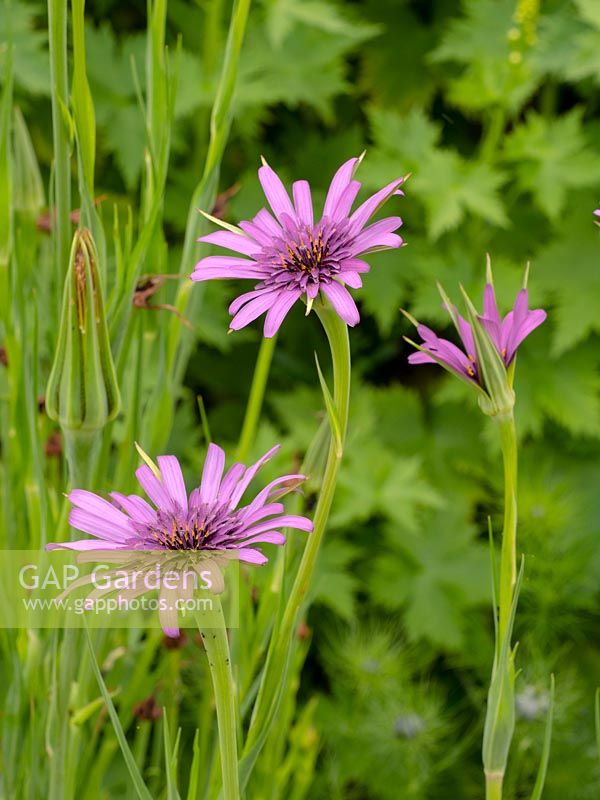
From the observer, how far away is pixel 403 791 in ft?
3.66

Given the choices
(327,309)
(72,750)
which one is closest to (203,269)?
(327,309)

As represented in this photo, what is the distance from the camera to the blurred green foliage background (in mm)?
1176

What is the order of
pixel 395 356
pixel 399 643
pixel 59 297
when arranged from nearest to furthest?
1. pixel 59 297
2. pixel 399 643
3. pixel 395 356

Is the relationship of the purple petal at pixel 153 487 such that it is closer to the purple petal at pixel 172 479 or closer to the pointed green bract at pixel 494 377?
the purple petal at pixel 172 479

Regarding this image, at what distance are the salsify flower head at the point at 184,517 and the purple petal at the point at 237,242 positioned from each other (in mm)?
81

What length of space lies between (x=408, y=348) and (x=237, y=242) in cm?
117

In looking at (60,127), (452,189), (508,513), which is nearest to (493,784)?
(508,513)

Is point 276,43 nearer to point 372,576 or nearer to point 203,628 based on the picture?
point 372,576

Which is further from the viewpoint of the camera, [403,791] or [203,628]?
[403,791]

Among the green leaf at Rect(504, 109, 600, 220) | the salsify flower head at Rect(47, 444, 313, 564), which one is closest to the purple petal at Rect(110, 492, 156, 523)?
the salsify flower head at Rect(47, 444, 313, 564)

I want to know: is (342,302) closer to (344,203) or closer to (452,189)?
(344,203)

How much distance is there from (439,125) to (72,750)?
4.30 feet

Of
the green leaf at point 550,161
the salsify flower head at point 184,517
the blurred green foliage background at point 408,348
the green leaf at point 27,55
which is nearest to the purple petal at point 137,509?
the salsify flower head at point 184,517

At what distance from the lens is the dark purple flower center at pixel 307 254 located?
1.28 feet
